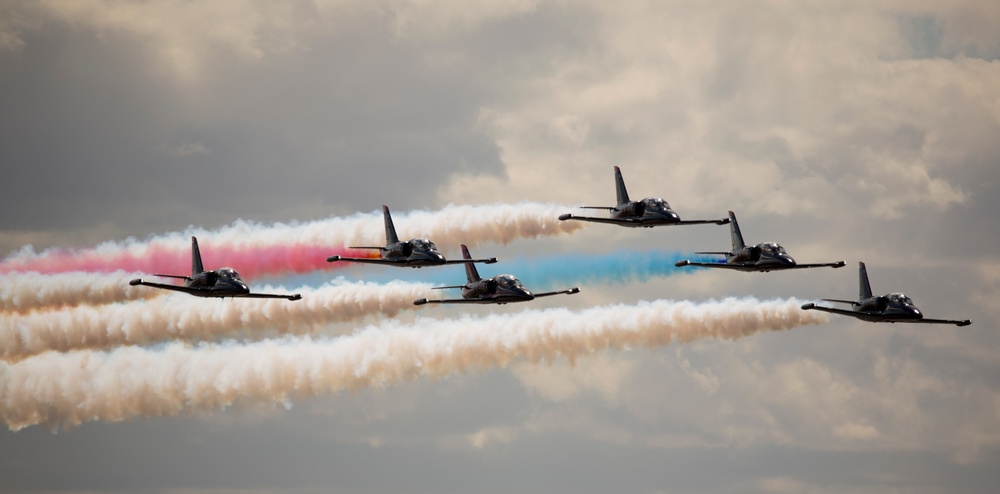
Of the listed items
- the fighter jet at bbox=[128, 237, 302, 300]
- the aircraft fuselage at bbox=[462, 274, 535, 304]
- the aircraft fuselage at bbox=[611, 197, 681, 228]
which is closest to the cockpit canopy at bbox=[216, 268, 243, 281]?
the fighter jet at bbox=[128, 237, 302, 300]

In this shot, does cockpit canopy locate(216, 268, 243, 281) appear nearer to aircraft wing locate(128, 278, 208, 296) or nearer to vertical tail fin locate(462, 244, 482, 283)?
aircraft wing locate(128, 278, 208, 296)

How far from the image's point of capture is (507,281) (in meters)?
176

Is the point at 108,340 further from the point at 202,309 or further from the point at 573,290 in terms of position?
the point at 573,290

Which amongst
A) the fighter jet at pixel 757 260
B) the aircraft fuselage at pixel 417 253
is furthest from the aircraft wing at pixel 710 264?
the aircraft fuselage at pixel 417 253

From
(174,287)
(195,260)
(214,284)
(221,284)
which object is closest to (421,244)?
(221,284)

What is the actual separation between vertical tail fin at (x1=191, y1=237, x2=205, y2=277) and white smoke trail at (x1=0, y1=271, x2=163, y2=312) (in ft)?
31.5

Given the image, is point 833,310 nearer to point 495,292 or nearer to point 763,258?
point 763,258

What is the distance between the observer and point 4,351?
187875 millimetres

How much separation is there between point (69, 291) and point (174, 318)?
8.85 meters

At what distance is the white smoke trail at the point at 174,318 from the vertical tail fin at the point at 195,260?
11.0m

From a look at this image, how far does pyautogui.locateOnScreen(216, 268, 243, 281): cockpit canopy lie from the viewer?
169750 mm

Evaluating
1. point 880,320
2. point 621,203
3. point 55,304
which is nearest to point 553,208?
point 621,203

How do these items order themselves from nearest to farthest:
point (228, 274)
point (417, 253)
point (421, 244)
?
point (228, 274)
point (417, 253)
point (421, 244)

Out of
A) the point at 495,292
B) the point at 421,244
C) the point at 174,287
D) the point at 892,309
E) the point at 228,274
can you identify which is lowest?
the point at 892,309
